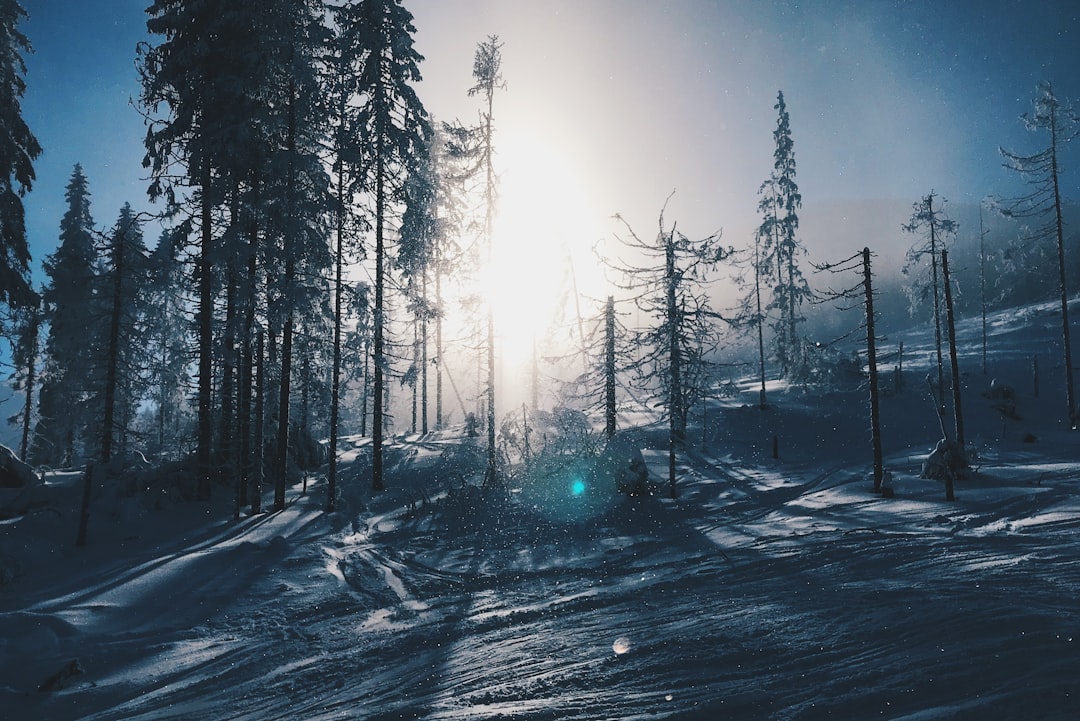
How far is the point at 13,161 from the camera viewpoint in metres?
15.3

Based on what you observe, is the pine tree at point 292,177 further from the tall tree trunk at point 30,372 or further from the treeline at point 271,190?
the tall tree trunk at point 30,372

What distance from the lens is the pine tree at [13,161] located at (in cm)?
1484

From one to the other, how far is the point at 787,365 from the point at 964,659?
36.0 m

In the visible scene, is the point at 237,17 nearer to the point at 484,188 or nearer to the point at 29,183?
the point at 29,183

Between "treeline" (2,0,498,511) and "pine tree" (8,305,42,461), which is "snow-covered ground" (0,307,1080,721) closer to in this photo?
"treeline" (2,0,498,511)

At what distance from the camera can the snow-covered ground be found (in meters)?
4.87

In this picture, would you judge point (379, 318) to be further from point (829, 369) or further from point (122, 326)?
point (829, 369)

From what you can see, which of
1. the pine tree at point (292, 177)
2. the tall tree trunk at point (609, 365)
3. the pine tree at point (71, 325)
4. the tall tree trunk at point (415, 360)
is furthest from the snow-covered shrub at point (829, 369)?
the pine tree at point (71, 325)

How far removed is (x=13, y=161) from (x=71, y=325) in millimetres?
18576

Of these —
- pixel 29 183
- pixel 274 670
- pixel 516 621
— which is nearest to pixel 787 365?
pixel 516 621

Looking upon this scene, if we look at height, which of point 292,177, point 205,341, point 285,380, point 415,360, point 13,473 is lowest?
point 13,473

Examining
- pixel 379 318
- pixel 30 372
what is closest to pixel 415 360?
pixel 379 318

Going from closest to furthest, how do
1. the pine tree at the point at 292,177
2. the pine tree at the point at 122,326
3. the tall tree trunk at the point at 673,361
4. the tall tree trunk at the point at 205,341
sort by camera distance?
the pine tree at the point at 292,177, the tall tree trunk at the point at 205,341, the tall tree trunk at the point at 673,361, the pine tree at the point at 122,326

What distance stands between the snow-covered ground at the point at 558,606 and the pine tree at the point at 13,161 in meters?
6.02
